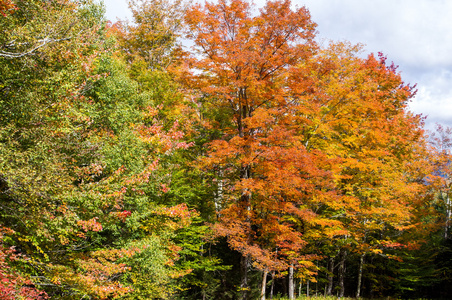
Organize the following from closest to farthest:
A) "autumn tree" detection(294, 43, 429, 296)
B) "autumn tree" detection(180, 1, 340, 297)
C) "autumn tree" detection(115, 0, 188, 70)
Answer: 1. "autumn tree" detection(180, 1, 340, 297)
2. "autumn tree" detection(294, 43, 429, 296)
3. "autumn tree" detection(115, 0, 188, 70)

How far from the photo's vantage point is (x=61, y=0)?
8.49m

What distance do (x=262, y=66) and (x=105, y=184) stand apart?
871 centimetres

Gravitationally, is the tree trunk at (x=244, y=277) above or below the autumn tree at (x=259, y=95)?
below

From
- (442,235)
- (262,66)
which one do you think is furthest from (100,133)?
(442,235)

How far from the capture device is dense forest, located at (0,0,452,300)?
7.98 m

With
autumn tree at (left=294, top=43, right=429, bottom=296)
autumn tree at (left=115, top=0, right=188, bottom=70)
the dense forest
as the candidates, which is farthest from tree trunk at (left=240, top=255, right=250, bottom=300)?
autumn tree at (left=115, top=0, right=188, bottom=70)

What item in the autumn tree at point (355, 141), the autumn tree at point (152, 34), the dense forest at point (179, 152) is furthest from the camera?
the autumn tree at point (152, 34)

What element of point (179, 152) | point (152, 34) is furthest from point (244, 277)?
point (152, 34)

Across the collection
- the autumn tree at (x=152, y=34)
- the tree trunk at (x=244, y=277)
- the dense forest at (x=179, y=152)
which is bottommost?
the tree trunk at (x=244, y=277)

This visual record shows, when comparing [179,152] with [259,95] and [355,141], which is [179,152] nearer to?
[259,95]

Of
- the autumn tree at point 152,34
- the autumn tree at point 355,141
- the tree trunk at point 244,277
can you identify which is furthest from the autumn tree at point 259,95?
the autumn tree at point 152,34

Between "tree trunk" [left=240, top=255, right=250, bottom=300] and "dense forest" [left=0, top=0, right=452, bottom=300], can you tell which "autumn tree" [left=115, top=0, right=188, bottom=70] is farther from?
"tree trunk" [left=240, top=255, right=250, bottom=300]

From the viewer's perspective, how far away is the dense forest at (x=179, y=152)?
314 inches

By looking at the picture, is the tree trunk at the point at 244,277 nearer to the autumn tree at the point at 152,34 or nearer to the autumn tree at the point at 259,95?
the autumn tree at the point at 259,95
